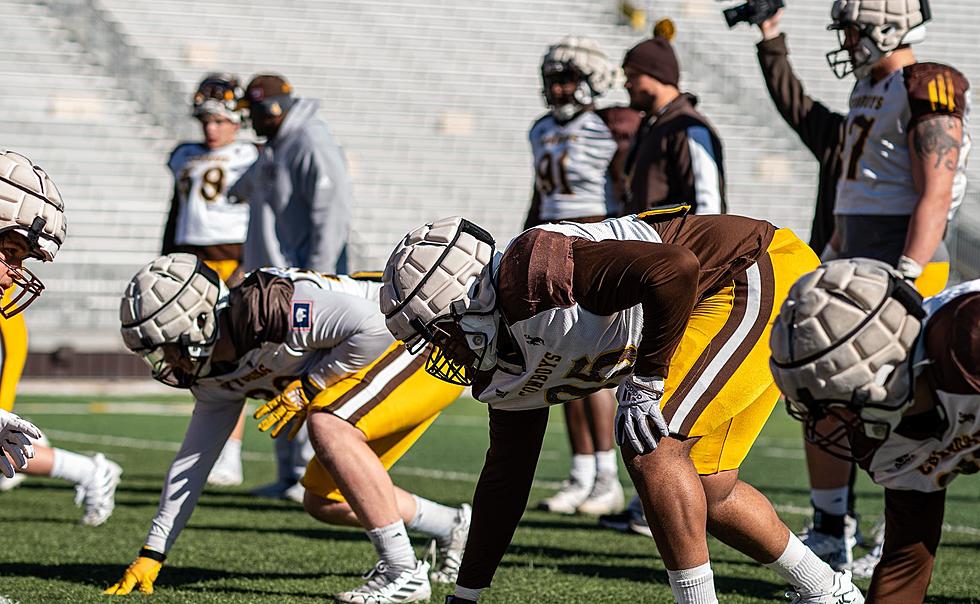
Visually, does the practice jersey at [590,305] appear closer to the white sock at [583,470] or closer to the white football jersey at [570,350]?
the white football jersey at [570,350]

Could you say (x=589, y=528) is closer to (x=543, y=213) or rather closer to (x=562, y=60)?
(x=543, y=213)

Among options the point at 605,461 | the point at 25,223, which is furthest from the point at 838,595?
the point at 605,461

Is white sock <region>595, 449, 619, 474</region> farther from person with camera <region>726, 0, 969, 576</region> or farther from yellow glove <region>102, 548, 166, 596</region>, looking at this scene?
yellow glove <region>102, 548, 166, 596</region>

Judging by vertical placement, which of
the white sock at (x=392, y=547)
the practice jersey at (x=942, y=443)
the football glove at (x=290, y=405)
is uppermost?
the practice jersey at (x=942, y=443)

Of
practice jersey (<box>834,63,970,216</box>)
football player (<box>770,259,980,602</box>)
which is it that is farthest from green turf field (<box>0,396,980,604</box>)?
football player (<box>770,259,980,602</box>)

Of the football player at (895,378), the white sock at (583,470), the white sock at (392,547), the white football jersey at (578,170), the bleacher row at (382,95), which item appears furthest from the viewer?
the bleacher row at (382,95)

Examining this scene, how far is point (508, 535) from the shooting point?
3.46 metres

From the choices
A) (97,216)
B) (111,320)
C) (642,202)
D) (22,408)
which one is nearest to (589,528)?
(642,202)

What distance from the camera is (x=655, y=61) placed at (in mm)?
5949

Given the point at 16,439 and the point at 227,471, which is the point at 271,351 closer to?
the point at 16,439

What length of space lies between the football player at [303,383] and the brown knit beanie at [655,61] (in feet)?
6.47

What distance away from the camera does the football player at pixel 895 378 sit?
2504mm

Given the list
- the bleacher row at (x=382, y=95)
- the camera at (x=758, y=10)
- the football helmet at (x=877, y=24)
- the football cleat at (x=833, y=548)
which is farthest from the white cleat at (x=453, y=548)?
the bleacher row at (x=382, y=95)

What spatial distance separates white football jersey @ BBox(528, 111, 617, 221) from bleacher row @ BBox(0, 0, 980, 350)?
406 inches
